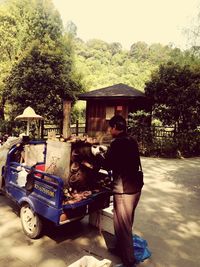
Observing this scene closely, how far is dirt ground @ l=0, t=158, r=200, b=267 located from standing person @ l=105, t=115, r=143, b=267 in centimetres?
54

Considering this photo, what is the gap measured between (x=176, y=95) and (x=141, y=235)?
389 inches

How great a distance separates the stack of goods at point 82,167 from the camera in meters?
4.23

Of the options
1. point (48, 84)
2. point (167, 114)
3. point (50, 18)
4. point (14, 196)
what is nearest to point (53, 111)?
point (48, 84)

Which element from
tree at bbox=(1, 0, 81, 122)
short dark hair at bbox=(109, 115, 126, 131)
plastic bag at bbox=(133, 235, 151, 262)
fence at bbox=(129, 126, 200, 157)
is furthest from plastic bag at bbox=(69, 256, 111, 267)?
tree at bbox=(1, 0, 81, 122)

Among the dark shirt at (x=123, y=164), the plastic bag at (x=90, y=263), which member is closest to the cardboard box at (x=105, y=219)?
the dark shirt at (x=123, y=164)

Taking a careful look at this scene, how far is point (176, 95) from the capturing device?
1352 cm

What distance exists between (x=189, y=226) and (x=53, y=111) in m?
12.0

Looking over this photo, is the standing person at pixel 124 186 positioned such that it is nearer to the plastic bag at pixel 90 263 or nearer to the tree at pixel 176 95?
the plastic bag at pixel 90 263

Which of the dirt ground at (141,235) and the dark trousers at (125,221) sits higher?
the dark trousers at (125,221)

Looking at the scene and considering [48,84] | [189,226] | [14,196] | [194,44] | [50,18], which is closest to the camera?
[14,196]

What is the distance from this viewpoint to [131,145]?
3.75m

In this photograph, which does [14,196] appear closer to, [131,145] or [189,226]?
[131,145]

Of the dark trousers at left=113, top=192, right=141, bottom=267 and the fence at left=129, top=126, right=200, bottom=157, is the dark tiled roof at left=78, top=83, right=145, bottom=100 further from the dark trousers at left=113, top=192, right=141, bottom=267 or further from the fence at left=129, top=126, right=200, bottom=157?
the dark trousers at left=113, top=192, right=141, bottom=267

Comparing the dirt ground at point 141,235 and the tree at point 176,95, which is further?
the tree at point 176,95
